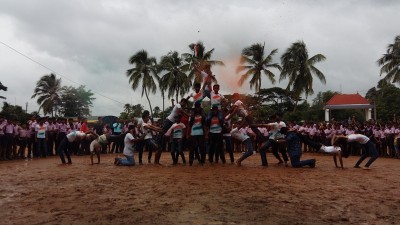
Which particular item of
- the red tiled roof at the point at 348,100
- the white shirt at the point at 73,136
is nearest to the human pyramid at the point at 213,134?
the white shirt at the point at 73,136

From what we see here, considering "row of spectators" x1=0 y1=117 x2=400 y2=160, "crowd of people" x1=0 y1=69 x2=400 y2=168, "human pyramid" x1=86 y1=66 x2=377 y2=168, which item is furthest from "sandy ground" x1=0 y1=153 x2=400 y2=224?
"row of spectators" x1=0 y1=117 x2=400 y2=160

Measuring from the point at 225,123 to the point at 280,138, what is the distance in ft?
6.51

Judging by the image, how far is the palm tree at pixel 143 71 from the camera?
145 ft

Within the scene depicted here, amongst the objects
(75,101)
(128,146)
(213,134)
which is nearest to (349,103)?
(75,101)

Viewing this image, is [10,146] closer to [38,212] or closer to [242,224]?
[38,212]

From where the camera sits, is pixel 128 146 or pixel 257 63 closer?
pixel 128 146

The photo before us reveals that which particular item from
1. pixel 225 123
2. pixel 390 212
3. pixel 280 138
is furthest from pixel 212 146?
pixel 390 212

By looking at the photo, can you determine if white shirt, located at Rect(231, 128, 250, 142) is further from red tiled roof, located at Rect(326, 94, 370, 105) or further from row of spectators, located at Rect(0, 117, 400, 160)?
red tiled roof, located at Rect(326, 94, 370, 105)

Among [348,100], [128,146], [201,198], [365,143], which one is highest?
[348,100]

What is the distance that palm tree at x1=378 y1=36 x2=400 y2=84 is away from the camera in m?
36.8

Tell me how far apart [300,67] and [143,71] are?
58.1 feet

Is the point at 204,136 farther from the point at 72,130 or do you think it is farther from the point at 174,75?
the point at 174,75

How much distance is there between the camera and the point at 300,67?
39.5 meters

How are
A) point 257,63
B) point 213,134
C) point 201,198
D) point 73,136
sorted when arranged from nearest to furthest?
point 201,198
point 213,134
point 73,136
point 257,63
